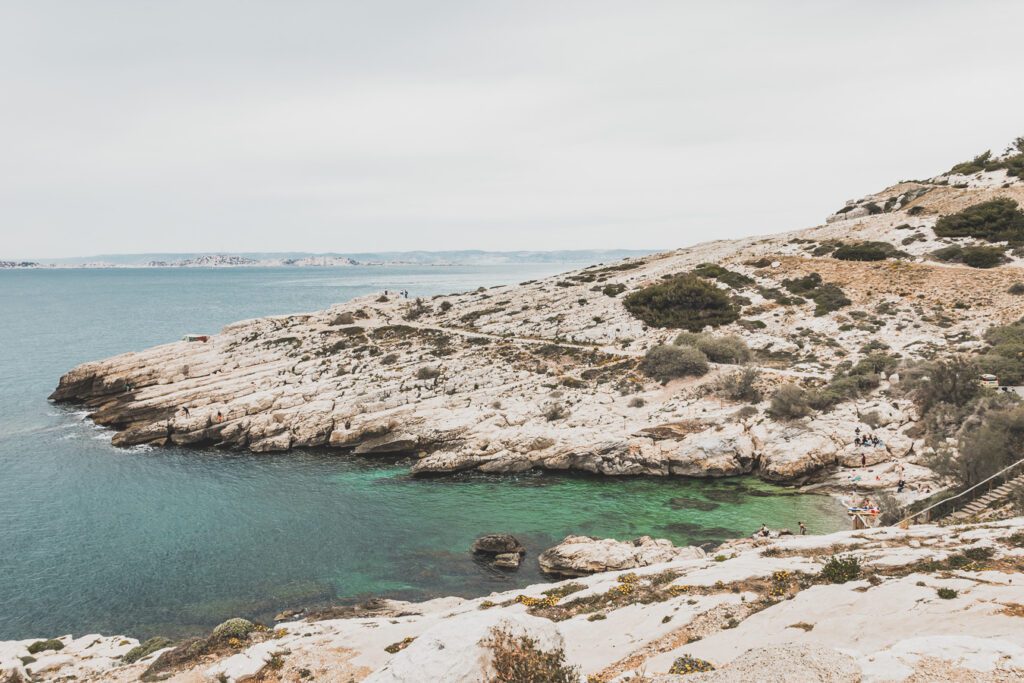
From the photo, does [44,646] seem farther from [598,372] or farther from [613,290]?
[613,290]

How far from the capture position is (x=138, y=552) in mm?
29516

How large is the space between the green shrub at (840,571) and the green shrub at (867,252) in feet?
202

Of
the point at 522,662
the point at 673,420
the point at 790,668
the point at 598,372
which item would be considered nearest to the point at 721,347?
the point at 598,372

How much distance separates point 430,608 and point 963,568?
56.4ft

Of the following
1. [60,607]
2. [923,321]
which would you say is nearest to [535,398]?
[60,607]

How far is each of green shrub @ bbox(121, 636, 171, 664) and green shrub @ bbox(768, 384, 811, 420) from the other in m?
36.2

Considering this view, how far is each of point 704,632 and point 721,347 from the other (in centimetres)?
3799

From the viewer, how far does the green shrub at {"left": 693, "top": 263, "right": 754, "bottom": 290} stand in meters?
65.0

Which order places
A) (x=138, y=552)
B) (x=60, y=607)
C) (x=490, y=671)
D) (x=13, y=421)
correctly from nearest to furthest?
(x=490, y=671) → (x=60, y=607) → (x=138, y=552) → (x=13, y=421)

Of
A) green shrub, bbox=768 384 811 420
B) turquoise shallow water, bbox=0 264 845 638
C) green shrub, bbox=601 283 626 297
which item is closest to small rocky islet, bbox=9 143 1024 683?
green shrub, bbox=768 384 811 420

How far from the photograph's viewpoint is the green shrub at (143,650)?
681 inches

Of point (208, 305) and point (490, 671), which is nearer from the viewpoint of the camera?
point (490, 671)

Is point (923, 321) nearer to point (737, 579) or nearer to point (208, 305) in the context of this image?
point (737, 579)

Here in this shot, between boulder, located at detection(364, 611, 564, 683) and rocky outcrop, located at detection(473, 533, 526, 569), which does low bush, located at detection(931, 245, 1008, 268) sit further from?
boulder, located at detection(364, 611, 564, 683)
